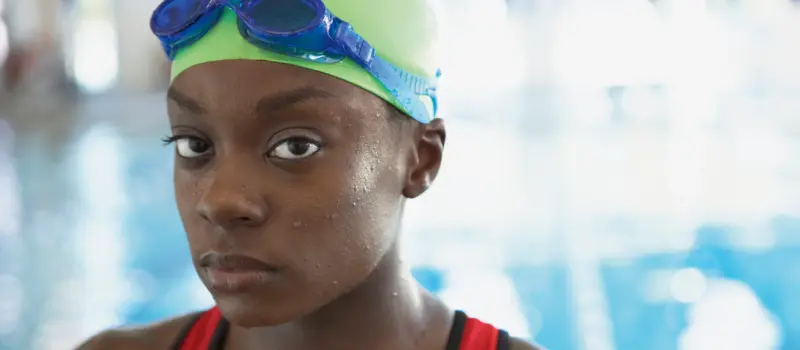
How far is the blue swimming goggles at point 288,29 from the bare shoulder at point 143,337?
0.46 m

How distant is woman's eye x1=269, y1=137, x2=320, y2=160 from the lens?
0.80m

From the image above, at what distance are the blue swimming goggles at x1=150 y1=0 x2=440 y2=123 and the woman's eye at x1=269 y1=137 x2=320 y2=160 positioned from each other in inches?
3.7

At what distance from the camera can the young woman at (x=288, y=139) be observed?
0.78 metres

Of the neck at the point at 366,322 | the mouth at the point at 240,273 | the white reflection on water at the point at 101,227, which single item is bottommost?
the white reflection on water at the point at 101,227

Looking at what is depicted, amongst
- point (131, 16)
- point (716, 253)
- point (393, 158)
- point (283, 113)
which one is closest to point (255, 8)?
point (283, 113)

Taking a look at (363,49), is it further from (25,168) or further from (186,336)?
(25,168)

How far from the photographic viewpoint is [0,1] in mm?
1921

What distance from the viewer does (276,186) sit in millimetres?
792

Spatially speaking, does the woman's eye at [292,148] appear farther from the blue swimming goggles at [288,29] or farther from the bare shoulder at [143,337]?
the bare shoulder at [143,337]

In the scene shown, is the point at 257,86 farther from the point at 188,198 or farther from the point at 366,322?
the point at 366,322

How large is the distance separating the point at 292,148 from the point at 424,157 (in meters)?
0.22

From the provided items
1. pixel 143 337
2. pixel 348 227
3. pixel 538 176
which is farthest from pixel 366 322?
pixel 538 176

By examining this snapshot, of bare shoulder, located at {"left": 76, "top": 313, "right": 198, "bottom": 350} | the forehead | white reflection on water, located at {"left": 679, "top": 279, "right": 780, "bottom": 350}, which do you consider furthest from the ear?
white reflection on water, located at {"left": 679, "top": 279, "right": 780, "bottom": 350}

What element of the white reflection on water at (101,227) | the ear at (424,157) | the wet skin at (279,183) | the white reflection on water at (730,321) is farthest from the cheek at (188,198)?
the white reflection on water at (730,321)
